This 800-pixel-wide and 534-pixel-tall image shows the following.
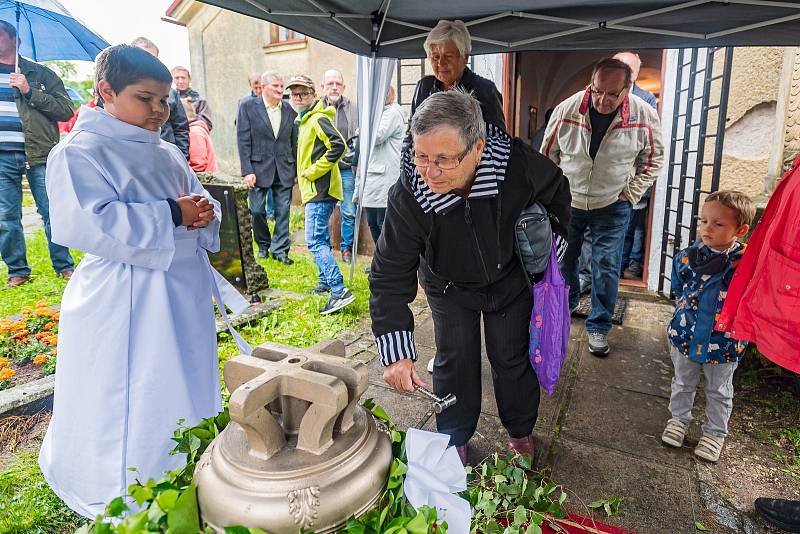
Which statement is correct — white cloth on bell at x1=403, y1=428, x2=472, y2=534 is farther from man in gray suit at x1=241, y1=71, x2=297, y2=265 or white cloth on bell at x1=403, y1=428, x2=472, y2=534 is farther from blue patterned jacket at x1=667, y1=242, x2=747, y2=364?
man in gray suit at x1=241, y1=71, x2=297, y2=265

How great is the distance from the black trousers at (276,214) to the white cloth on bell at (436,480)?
5.74 m

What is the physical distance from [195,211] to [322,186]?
3.14 meters

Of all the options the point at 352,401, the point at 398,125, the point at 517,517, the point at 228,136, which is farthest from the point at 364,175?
the point at 228,136

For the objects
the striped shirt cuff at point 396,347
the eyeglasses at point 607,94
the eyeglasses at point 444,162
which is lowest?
the striped shirt cuff at point 396,347

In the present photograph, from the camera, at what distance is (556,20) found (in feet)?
10.3

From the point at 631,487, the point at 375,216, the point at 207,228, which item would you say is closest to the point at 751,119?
the point at 375,216

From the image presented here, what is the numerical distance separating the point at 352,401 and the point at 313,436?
0.36 feet

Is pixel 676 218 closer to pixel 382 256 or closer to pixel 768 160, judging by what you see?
pixel 768 160

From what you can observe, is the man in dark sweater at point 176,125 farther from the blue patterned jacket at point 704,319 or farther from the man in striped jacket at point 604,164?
the blue patterned jacket at point 704,319

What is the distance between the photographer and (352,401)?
973 millimetres

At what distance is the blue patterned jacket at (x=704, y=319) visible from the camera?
2.46 m

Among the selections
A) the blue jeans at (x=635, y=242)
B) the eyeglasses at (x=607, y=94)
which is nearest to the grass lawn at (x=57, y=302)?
the eyeglasses at (x=607, y=94)

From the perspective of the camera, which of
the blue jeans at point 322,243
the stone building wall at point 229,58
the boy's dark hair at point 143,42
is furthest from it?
the stone building wall at point 229,58

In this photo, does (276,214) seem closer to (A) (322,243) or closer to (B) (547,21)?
(A) (322,243)
